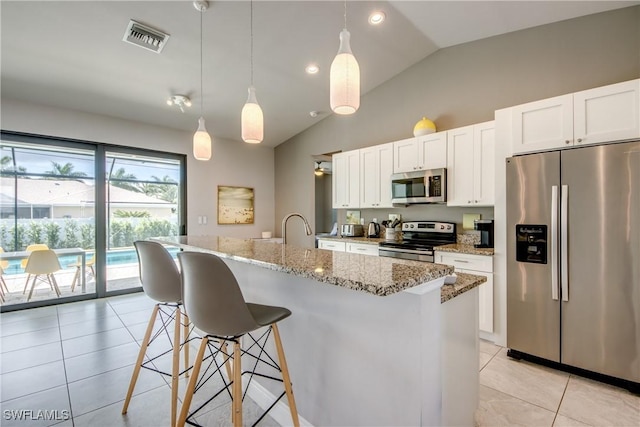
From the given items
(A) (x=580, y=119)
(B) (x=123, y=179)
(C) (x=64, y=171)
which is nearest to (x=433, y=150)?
(A) (x=580, y=119)

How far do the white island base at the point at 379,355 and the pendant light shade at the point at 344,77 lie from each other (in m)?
1.02

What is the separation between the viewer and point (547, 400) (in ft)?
6.39

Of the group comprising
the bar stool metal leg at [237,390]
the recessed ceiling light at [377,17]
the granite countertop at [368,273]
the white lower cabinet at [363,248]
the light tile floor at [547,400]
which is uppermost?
the recessed ceiling light at [377,17]

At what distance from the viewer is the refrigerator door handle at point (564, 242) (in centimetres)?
221

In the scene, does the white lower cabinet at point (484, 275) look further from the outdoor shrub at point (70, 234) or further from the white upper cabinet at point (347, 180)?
the outdoor shrub at point (70, 234)

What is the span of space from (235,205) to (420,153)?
3.47 m

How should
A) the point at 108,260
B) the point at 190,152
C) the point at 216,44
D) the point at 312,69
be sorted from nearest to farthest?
the point at 216,44, the point at 312,69, the point at 108,260, the point at 190,152

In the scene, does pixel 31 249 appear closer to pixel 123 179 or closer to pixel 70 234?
pixel 70 234

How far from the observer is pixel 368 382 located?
1.27 m

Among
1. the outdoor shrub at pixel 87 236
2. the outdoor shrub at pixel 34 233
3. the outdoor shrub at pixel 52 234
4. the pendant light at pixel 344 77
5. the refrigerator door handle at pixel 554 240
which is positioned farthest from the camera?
the outdoor shrub at pixel 87 236

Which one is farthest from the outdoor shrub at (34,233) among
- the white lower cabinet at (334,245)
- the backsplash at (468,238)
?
the backsplash at (468,238)

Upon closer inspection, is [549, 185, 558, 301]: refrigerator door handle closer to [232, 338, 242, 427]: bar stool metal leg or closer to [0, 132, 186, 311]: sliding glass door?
[232, 338, 242, 427]: bar stool metal leg

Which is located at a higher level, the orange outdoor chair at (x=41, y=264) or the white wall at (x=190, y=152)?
the white wall at (x=190, y=152)

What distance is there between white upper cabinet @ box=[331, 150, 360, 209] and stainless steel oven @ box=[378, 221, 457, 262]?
0.88m
